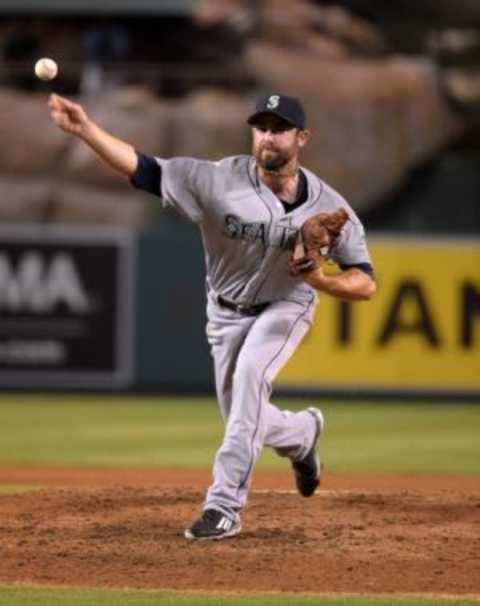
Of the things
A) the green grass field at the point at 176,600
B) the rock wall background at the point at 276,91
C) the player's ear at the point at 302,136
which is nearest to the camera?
the green grass field at the point at 176,600

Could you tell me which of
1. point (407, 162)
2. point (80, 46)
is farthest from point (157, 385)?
point (80, 46)

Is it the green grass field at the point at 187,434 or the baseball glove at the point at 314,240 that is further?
the green grass field at the point at 187,434

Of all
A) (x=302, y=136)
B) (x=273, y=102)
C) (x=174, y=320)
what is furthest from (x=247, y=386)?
(x=174, y=320)

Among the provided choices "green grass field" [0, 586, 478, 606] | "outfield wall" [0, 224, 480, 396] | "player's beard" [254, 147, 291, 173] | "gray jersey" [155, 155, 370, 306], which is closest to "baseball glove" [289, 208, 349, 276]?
"gray jersey" [155, 155, 370, 306]

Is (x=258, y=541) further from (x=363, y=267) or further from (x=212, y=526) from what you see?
(x=363, y=267)

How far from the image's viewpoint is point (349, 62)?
18.7 meters

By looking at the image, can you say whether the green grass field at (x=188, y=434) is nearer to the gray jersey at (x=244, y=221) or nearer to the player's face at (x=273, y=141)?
the gray jersey at (x=244, y=221)

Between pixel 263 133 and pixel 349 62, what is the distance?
12.1 m

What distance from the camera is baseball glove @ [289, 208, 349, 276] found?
6.59 m

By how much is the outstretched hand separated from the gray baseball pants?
3.70 ft

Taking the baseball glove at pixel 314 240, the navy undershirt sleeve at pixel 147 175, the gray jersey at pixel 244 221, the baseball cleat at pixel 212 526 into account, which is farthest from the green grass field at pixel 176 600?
the navy undershirt sleeve at pixel 147 175

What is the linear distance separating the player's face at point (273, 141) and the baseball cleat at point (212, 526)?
142 centimetres

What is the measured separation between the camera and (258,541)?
689cm

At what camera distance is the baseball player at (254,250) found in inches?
267
